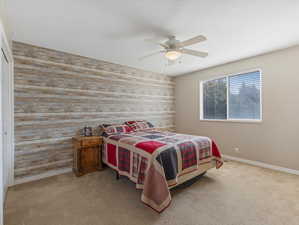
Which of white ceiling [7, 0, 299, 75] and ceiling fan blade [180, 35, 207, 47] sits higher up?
white ceiling [7, 0, 299, 75]

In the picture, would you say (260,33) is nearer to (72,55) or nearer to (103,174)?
(72,55)

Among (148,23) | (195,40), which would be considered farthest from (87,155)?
(195,40)

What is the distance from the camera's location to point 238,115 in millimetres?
3660

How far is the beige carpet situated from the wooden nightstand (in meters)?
0.22

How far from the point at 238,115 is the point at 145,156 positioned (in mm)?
2884

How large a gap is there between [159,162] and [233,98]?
9.74 feet

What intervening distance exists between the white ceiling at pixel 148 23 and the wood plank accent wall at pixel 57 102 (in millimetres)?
334

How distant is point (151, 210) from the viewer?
5.94ft

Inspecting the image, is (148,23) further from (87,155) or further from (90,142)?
(87,155)

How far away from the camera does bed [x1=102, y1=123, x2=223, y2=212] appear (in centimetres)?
178

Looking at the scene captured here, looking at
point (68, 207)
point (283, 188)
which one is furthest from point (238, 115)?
point (68, 207)

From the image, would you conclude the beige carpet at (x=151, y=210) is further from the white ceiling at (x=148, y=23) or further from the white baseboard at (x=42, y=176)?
the white ceiling at (x=148, y=23)

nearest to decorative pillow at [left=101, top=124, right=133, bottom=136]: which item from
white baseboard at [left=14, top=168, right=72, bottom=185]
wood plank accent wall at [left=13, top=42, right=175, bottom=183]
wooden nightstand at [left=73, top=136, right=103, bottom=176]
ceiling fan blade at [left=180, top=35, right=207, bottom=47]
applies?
wooden nightstand at [left=73, top=136, right=103, bottom=176]

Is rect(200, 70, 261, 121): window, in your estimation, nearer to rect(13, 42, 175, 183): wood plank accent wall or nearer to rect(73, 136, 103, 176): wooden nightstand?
rect(13, 42, 175, 183): wood plank accent wall
